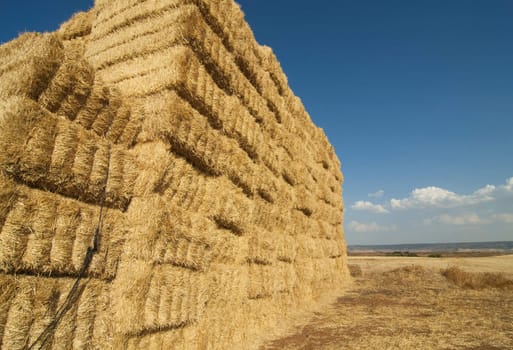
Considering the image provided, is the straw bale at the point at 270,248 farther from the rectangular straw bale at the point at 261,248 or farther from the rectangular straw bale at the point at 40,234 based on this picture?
the rectangular straw bale at the point at 40,234

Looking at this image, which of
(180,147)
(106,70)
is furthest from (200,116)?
(106,70)

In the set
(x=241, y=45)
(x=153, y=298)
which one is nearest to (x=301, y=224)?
(x=241, y=45)

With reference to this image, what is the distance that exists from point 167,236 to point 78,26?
4.68 meters

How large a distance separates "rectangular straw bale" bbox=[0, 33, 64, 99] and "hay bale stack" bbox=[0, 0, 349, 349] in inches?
0.5

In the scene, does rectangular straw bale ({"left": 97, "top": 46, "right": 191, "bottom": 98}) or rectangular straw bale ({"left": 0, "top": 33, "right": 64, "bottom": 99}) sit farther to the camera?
rectangular straw bale ({"left": 97, "top": 46, "right": 191, "bottom": 98})

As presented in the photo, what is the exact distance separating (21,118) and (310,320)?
753cm

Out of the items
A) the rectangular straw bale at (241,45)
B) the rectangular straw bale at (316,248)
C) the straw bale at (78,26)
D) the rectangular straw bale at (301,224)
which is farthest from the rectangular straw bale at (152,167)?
the rectangular straw bale at (316,248)

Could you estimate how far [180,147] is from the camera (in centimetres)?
519

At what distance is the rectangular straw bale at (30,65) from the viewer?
3391 millimetres

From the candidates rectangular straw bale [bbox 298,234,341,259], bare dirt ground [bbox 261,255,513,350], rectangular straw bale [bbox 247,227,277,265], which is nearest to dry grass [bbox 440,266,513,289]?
bare dirt ground [bbox 261,255,513,350]

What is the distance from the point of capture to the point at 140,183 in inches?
182

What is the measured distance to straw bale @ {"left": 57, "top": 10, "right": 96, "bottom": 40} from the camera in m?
6.87

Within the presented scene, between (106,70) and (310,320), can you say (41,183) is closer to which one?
(106,70)

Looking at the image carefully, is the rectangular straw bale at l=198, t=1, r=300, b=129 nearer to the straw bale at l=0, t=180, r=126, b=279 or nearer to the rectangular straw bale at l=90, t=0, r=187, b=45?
the rectangular straw bale at l=90, t=0, r=187, b=45
